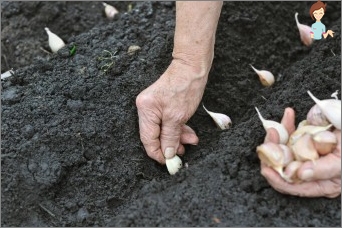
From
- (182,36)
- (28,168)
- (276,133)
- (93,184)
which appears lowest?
(93,184)

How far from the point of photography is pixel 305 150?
1855mm

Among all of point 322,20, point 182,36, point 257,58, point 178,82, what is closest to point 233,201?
point 178,82

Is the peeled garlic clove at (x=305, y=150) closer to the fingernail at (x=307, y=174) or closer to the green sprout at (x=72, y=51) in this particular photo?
the fingernail at (x=307, y=174)

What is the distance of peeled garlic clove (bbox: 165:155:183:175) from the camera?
2.28 meters

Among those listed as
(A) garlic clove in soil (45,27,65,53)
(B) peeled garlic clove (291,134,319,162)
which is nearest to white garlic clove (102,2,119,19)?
(A) garlic clove in soil (45,27,65,53)

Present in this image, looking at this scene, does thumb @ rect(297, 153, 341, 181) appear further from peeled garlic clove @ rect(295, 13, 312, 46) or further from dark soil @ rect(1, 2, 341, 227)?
peeled garlic clove @ rect(295, 13, 312, 46)

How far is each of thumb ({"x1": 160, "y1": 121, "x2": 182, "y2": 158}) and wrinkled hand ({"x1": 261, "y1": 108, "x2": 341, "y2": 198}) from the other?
46cm

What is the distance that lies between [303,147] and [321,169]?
10cm

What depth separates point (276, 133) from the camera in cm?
193

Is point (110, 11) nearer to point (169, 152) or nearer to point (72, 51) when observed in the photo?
point (72, 51)

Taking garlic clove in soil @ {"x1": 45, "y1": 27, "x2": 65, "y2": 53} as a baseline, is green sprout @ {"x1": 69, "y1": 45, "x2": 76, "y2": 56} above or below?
above

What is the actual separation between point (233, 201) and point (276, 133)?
294mm

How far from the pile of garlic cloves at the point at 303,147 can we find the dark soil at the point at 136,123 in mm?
176

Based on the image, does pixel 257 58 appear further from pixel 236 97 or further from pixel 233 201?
pixel 233 201
